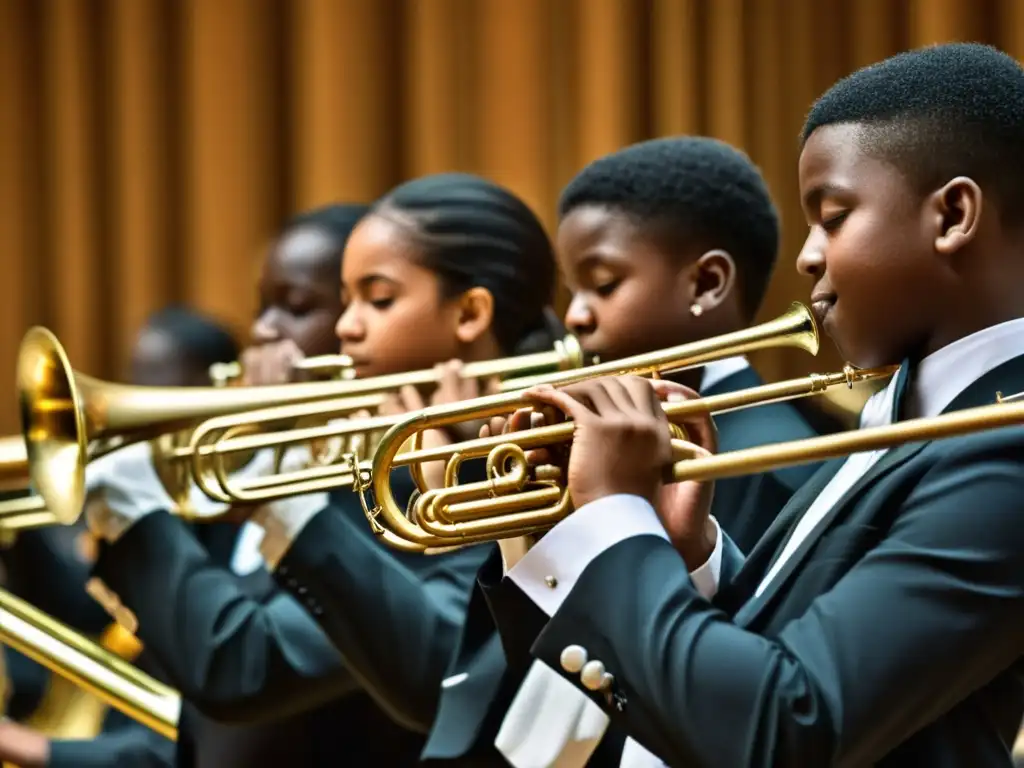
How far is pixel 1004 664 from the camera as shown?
0.98 meters

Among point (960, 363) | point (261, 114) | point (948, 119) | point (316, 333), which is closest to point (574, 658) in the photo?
point (960, 363)

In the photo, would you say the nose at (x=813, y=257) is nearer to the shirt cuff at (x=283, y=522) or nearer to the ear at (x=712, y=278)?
the ear at (x=712, y=278)

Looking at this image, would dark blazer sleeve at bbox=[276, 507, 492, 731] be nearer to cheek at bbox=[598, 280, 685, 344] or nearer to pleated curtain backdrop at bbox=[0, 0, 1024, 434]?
cheek at bbox=[598, 280, 685, 344]

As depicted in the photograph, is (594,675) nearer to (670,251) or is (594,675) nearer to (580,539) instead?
(580,539)

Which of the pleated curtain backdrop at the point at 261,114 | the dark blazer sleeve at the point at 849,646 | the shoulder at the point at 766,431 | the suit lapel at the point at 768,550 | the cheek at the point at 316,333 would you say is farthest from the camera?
the pleated curtain backdrop at the point at 261,114

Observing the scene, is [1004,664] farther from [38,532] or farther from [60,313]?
[60,313]

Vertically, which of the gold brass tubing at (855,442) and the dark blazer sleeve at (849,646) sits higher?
the gold brass tubing at (855,442)

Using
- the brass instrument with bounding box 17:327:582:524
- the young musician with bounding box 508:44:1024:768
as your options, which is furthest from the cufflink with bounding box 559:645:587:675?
the brass instrument with bounding box 17:327:582:524

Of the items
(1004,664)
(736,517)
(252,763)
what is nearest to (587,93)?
(252,763)

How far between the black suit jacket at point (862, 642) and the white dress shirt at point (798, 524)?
16 mm

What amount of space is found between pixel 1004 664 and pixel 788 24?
148 centimetres

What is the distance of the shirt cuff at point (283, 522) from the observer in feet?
5.77

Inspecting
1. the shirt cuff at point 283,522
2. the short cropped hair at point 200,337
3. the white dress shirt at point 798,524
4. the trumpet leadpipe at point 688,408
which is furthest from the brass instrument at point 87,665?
the white dress shirt at point 798,524

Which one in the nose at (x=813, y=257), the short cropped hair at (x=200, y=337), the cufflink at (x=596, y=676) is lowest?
the short cropped hair at (x=200, y=337)
